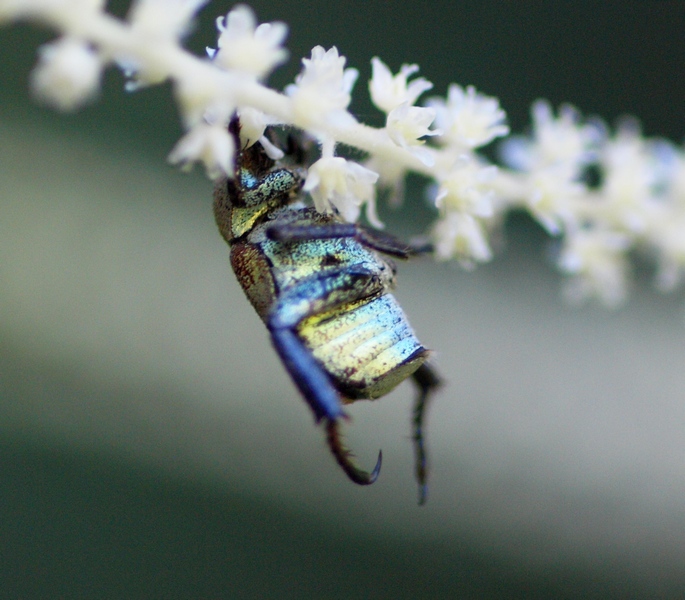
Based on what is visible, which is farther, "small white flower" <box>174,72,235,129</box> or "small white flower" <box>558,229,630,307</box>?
"small white flower" <box>558,229,630,307</box>

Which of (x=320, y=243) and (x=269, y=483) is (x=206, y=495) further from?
(x=320, y=243)

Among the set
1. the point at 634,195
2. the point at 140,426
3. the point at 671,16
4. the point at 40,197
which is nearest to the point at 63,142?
the point at 40,197

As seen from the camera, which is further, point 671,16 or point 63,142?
point 63,142

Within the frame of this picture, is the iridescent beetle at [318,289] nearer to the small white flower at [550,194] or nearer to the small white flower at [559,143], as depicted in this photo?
the small white flower at [550,194]

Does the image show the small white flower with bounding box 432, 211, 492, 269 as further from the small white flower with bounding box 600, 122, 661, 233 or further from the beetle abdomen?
the small white flower with bounding box 600, 122, 661, 233

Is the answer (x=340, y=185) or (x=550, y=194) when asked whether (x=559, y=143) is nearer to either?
(x=550, y=194)

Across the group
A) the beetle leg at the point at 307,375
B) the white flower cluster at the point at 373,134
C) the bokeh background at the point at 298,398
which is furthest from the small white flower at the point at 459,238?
the bokeh background at the point at 298,398

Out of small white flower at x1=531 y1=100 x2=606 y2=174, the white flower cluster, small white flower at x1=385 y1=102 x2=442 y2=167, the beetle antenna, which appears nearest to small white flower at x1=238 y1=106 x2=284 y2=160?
the white flower cluster
